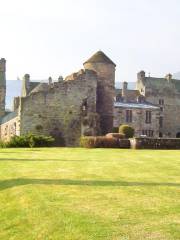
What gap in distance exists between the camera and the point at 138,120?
83438 millimetres

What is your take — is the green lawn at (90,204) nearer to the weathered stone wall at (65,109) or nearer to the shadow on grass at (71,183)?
the shadow on grass at (71,183)

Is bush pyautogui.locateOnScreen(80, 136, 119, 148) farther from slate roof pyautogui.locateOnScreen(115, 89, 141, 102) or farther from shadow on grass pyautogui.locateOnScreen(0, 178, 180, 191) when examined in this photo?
slate roof pyautogui.locateOnScreen(115, 89, 141, 102)

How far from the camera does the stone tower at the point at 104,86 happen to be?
192 feet

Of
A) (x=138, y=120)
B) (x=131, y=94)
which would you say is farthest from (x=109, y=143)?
(x=131, y=94)

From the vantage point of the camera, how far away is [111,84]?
5900 cm

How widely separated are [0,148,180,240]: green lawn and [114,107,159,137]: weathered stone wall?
60808mm

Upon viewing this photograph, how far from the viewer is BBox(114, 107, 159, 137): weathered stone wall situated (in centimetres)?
8206

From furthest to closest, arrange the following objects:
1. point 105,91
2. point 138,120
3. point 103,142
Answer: point 138,120 < point 105,91 < point 103,142

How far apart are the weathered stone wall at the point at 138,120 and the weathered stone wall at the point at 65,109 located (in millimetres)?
25500

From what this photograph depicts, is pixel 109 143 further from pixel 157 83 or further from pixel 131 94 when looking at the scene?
pixel 157 83

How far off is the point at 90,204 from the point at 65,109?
41945 millimetres

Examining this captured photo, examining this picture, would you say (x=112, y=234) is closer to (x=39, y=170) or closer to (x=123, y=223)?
(x=123, y=223)

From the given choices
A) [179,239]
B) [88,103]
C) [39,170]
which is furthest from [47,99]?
[179,239]

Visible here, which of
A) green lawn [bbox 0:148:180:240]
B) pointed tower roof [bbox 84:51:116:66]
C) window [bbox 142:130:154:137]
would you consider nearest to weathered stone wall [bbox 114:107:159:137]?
window [bbox 142:130:154:137]
